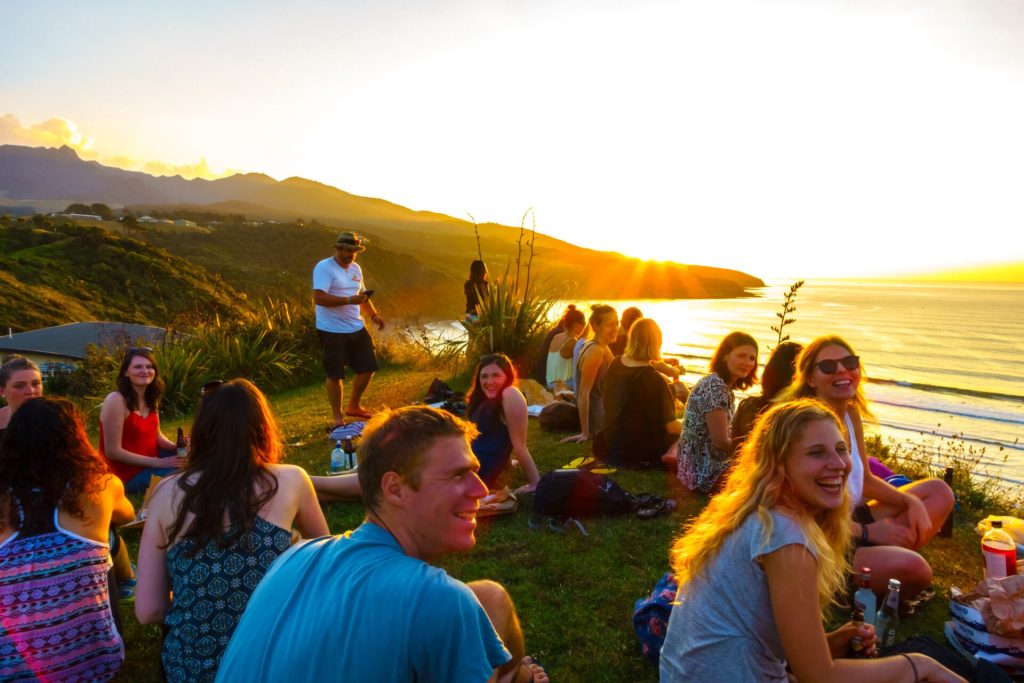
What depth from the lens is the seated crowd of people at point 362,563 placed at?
4.25 feet

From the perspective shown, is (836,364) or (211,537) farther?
(836,364)

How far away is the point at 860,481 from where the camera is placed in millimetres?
3746

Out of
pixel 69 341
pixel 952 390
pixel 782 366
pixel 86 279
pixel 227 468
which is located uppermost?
pixel 782 366

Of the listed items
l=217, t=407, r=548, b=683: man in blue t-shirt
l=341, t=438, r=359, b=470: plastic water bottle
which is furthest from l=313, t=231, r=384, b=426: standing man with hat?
l=217, t=407, r=548, b=683: man in blue t-shirt


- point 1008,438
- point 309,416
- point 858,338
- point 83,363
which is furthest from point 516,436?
point 858,338

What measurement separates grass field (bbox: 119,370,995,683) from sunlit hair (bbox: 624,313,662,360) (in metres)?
1.20

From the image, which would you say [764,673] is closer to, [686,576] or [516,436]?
[686,576]

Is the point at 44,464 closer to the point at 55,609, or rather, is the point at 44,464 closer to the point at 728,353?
the point at 55,609

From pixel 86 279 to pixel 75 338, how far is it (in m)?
21.8

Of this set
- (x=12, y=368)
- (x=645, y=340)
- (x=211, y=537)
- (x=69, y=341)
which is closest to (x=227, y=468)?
(x=211, y=537)

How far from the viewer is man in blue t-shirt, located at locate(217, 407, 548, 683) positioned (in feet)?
4.10

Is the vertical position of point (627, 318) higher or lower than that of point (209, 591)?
higher

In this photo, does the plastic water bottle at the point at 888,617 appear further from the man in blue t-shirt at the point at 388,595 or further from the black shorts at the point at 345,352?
the black shorts at the point at 345,352

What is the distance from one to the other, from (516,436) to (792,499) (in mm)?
2966
